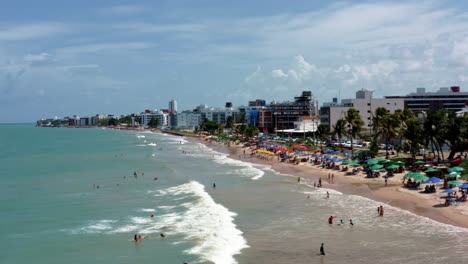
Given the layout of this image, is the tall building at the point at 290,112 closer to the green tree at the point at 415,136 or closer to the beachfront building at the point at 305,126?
the beachfront building at the point at 305,126

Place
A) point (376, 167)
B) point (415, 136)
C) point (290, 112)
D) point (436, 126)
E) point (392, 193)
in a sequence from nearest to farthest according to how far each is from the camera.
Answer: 1. point (392, 193)
2. point (376, 167)
3. point (436, 126)
4. point (415, 136)
5. point (290, 112)

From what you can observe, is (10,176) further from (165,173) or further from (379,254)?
(379,254)

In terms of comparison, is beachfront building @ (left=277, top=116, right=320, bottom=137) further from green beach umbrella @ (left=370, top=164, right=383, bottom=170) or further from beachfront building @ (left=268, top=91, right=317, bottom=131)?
green beach umbrella @ (left=370, top=164, right=383, bottom=170)

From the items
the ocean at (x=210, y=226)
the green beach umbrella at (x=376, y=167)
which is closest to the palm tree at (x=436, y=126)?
the green beach umbrella at (x=376, y=167)

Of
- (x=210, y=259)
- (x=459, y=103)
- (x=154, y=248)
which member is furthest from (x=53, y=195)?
(x=459, y=103)

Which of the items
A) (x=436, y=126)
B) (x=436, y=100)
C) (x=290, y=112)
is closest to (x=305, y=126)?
(x=290, y=112)

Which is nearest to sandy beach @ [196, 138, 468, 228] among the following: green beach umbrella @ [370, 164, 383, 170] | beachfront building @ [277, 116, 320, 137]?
green beach umbrella @ [370, 164, 383, 170]

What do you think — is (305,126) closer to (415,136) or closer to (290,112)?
(290,112)
